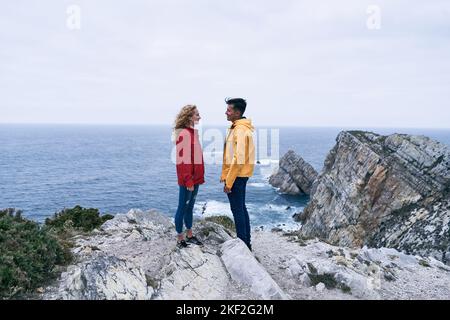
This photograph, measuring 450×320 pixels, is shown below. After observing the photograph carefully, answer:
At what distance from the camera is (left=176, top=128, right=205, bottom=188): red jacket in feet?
27.3

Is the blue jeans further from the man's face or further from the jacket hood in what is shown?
the man's face

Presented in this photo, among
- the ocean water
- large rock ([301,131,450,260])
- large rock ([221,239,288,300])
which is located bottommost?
the ocean water

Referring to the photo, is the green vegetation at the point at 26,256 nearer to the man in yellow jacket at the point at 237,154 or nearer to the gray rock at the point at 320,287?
the man in yellow jacket at the point at 237,154

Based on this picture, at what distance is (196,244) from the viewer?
959 cm

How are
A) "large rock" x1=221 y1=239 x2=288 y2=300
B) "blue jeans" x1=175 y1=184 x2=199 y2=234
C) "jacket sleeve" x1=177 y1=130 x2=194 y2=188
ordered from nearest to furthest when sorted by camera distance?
"large rock" x1=221 y1=239 x2=288 y2=300 < "jacket sleeve" x1=177 y1=130 x2=194 y2=188 < "blue jeans" x1=175 y1=184 x2=199 y2=234

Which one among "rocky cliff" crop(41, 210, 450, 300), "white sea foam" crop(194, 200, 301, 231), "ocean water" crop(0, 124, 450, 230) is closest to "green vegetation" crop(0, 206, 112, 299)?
"rocky cliff" crop(41, 210, 450, 300)

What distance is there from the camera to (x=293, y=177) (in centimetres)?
7169

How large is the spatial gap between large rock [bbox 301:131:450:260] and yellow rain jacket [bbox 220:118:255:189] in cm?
2038

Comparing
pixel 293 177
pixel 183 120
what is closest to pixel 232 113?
pixel 183 120

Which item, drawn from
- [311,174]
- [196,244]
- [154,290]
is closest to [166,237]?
[196,244]

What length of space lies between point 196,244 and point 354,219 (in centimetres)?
2939

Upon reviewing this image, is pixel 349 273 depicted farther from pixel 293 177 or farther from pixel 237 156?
pixel 293 177

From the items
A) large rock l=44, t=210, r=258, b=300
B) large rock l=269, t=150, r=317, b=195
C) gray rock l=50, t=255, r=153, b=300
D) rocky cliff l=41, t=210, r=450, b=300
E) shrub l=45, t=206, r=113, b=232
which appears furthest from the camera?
large rock l=269, t=150, r=317, b=195
